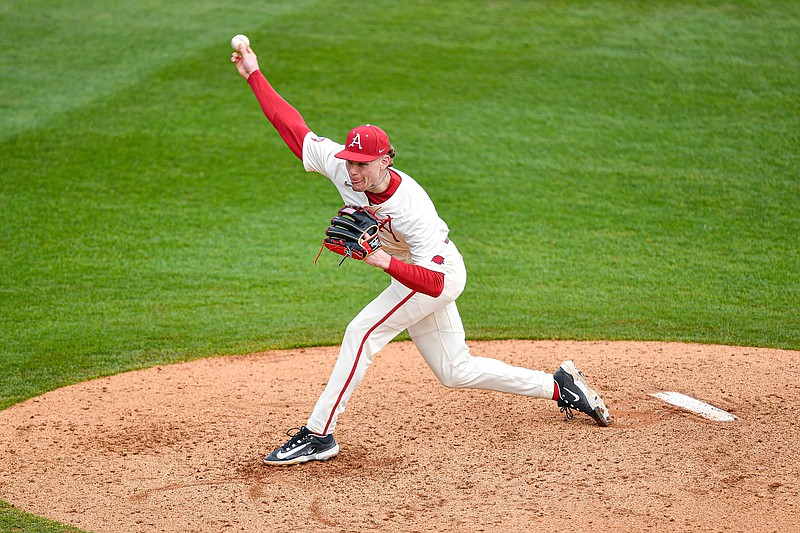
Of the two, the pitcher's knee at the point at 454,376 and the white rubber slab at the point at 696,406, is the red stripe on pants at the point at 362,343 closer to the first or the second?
the pitcher's knee at the point at 454,376

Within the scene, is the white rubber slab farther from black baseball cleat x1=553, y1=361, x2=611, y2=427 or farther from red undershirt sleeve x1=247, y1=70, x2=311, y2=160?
red undershirt sleeve x1=247, y1=70, x2=311, y2=160

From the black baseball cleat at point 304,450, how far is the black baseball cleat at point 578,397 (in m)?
1.42

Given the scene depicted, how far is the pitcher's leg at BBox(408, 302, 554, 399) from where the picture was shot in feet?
17.2

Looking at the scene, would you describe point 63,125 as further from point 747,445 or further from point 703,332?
point 747,445

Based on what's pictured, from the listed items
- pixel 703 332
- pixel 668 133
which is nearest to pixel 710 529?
pixel 703 332

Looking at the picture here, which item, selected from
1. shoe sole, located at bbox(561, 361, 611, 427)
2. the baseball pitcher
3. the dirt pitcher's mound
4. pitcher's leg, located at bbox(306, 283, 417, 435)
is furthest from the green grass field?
shoe sole, located at bbox(561, 361, 611, 427)

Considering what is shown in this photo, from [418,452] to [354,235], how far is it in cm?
152

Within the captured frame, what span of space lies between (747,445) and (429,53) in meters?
9.45

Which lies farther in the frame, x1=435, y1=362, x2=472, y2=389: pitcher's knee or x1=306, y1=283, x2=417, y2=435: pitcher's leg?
x1=435, y1=362, x2=472, y2=389: pitcher's knee

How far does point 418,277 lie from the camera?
181 inches

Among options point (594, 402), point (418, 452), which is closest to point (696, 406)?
point (594, 402)

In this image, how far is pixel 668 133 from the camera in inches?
449

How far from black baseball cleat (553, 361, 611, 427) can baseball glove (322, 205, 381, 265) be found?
164cm

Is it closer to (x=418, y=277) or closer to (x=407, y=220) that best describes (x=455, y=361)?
(x=418, y=277)
